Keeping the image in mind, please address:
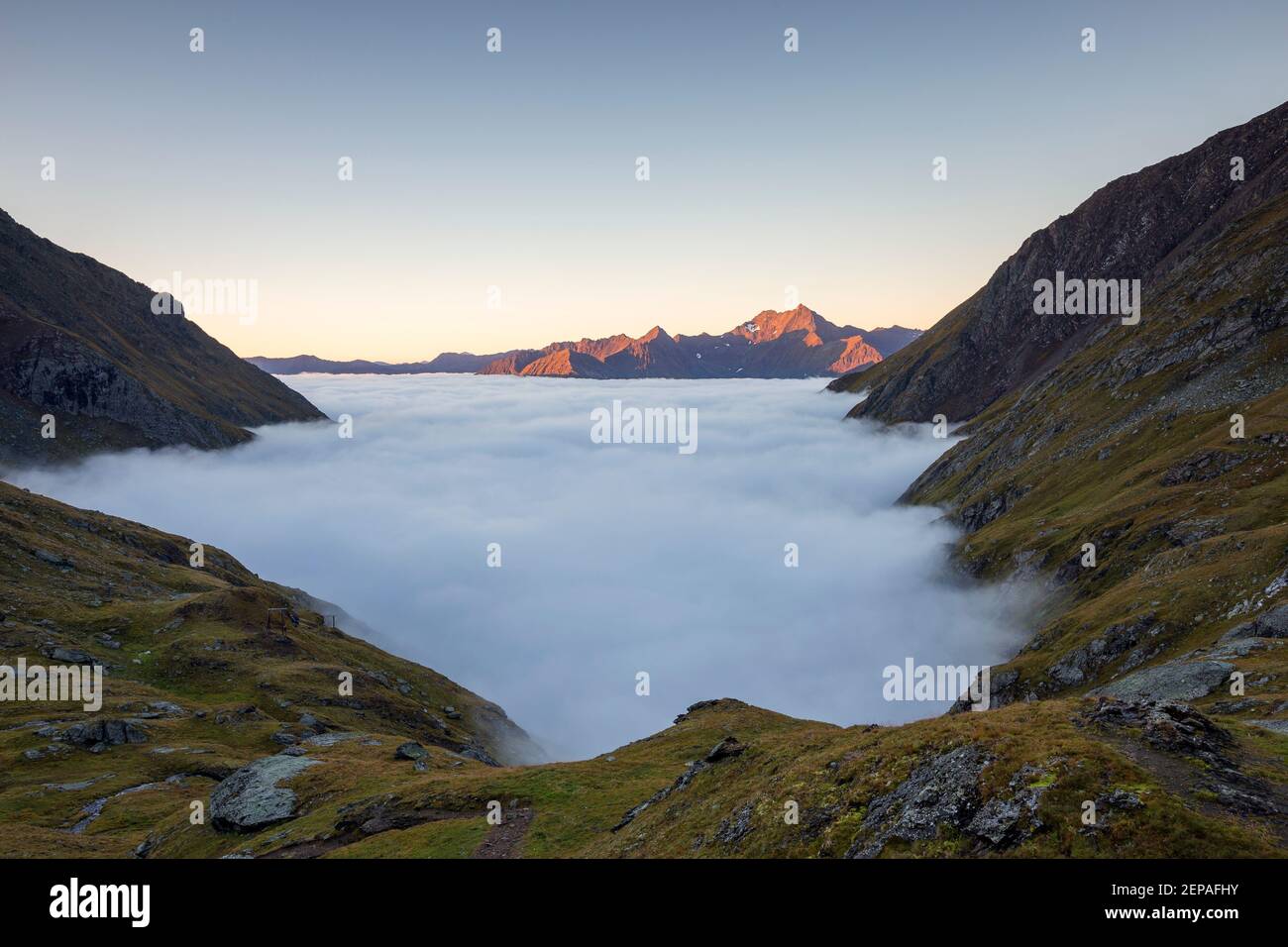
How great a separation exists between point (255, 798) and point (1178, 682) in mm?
63408

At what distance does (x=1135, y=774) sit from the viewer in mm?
19391

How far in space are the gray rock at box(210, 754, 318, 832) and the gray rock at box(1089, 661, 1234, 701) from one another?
5363cm

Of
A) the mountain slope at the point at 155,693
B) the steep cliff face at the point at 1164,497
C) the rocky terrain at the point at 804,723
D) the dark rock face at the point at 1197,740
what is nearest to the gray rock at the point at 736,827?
the rocky terrain at the point at 804,723

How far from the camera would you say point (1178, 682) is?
43938 mm

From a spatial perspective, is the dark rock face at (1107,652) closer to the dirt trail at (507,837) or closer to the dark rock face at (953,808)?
the dark rock face at (953,808)

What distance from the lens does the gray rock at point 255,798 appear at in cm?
4328

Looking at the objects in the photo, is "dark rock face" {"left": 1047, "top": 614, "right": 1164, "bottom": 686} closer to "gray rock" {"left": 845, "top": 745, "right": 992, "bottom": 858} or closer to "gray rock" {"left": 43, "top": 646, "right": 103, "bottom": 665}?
Result: "gray rock" {"left": 845, "top": 745, "right": 992, "bottom": 858}

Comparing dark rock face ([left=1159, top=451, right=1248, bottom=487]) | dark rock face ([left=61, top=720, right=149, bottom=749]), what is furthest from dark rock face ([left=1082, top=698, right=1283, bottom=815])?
dark rock face ([left=1159, top=451, right=1248, bottom=487])

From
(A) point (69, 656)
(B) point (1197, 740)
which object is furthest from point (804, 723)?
(A) point (69, 656)

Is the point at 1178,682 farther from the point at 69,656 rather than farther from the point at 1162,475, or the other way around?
the point at 69,656
